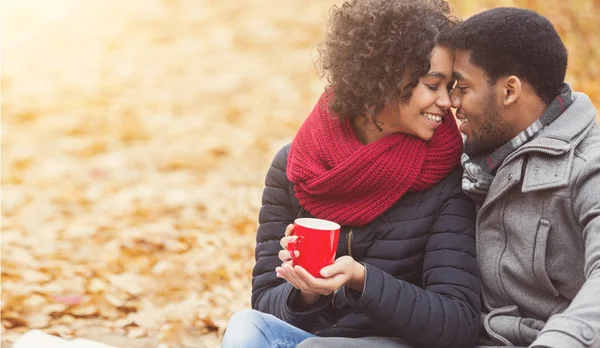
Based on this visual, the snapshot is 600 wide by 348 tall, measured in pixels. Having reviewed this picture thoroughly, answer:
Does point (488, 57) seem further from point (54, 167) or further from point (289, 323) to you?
point (54, 167)

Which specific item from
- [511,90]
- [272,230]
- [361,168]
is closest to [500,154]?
[511,90]

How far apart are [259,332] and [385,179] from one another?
62 centimetres

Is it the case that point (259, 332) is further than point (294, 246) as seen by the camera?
Yes

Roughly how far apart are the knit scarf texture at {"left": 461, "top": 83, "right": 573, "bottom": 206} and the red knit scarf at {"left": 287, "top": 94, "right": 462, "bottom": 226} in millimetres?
109

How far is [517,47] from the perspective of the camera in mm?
2277

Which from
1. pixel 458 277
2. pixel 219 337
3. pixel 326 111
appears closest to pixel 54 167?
pixel 219 337

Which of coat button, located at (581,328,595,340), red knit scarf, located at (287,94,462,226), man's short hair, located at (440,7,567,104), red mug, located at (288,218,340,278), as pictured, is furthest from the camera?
red knit scarf, located at (287,94,462,226)

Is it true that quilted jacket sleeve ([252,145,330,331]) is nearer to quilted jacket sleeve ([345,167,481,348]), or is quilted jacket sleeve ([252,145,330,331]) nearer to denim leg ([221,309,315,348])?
denim leg ([221,309,315,348])

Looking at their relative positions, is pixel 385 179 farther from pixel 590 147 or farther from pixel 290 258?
pixel 590 147

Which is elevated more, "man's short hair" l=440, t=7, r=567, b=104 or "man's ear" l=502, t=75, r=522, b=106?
→ "man's short hair" l=440, t=7, r=567, b=104

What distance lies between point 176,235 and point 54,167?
6.57ft

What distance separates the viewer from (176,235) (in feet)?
17.5

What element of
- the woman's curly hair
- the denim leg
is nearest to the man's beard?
the woman's curly hair

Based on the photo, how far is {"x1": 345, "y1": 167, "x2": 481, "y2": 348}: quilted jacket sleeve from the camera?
87.0 inches
